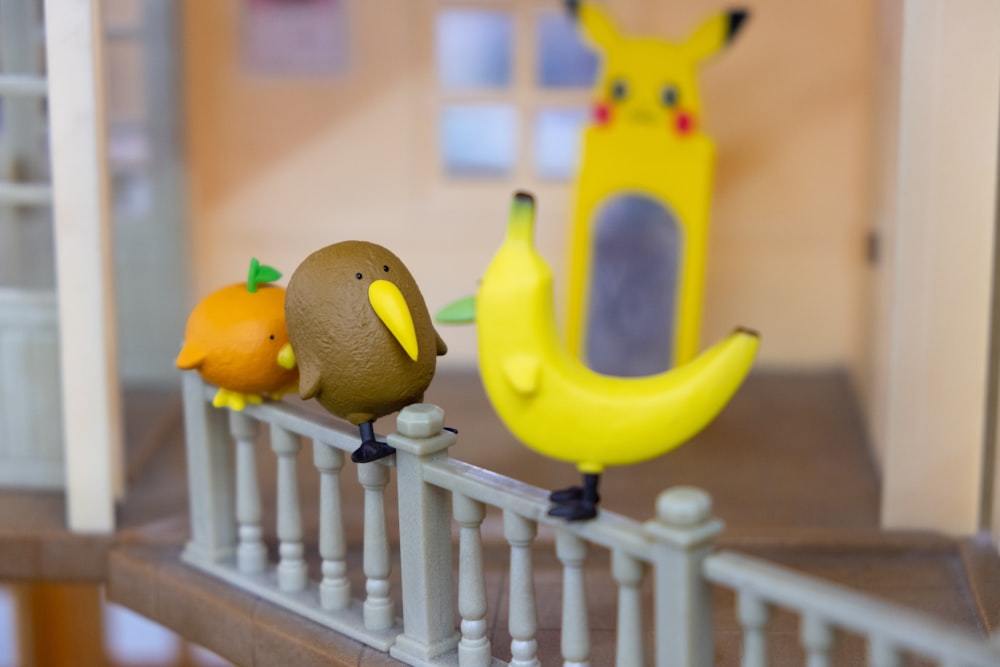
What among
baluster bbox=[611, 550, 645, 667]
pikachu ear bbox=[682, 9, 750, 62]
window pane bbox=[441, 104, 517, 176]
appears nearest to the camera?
baluster bbox=[611, 550, 645, 667]

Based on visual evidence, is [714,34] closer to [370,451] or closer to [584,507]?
[370,451]

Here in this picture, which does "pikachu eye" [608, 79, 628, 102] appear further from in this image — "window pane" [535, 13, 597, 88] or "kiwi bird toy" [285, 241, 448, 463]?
"kiwi bird toy" [285, 241, 448, 463]

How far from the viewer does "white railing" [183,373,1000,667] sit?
7.14 ft

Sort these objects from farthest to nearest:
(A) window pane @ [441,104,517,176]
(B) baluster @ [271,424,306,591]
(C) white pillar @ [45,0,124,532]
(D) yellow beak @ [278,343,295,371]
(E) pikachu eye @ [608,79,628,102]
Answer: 1. (A) window pane @ [441,104,517,176]
2. (E) pikachu eye @ [608,79,628,102]
3. (C) white pillar @ [45,0,124,532]
4. (B) baluster @ [271,424,306,591]
5. (D) yellow beak @ [278,343,295,371]

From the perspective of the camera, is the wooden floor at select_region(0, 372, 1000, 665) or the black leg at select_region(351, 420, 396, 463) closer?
the black leg at select_region(351, 420, 396, 463)

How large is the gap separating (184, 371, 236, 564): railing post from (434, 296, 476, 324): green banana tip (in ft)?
3.28

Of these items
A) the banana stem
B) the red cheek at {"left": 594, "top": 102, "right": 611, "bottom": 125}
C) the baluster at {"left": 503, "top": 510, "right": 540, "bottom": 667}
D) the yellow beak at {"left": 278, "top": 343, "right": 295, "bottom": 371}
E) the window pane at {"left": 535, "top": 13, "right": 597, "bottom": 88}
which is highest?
the window pane at {"left": 535, "top": 13, "right": 597, "bottom": 88}

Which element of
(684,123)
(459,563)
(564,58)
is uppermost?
(564,58)

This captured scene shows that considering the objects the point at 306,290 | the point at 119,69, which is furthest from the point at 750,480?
the point at 119,69

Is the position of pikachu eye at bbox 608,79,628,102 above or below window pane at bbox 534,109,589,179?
above

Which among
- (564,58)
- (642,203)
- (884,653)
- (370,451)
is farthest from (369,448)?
(564,58)

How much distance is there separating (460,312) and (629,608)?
25.9 inches

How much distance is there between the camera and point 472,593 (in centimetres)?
279

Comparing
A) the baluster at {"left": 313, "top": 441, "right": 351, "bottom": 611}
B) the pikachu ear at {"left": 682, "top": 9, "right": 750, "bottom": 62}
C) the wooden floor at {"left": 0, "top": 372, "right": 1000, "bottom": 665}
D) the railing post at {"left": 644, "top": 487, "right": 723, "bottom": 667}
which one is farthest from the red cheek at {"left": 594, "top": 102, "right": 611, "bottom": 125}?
the railing post at {"left": 644, "top": 487, "right": 723, "bottom": 667}
